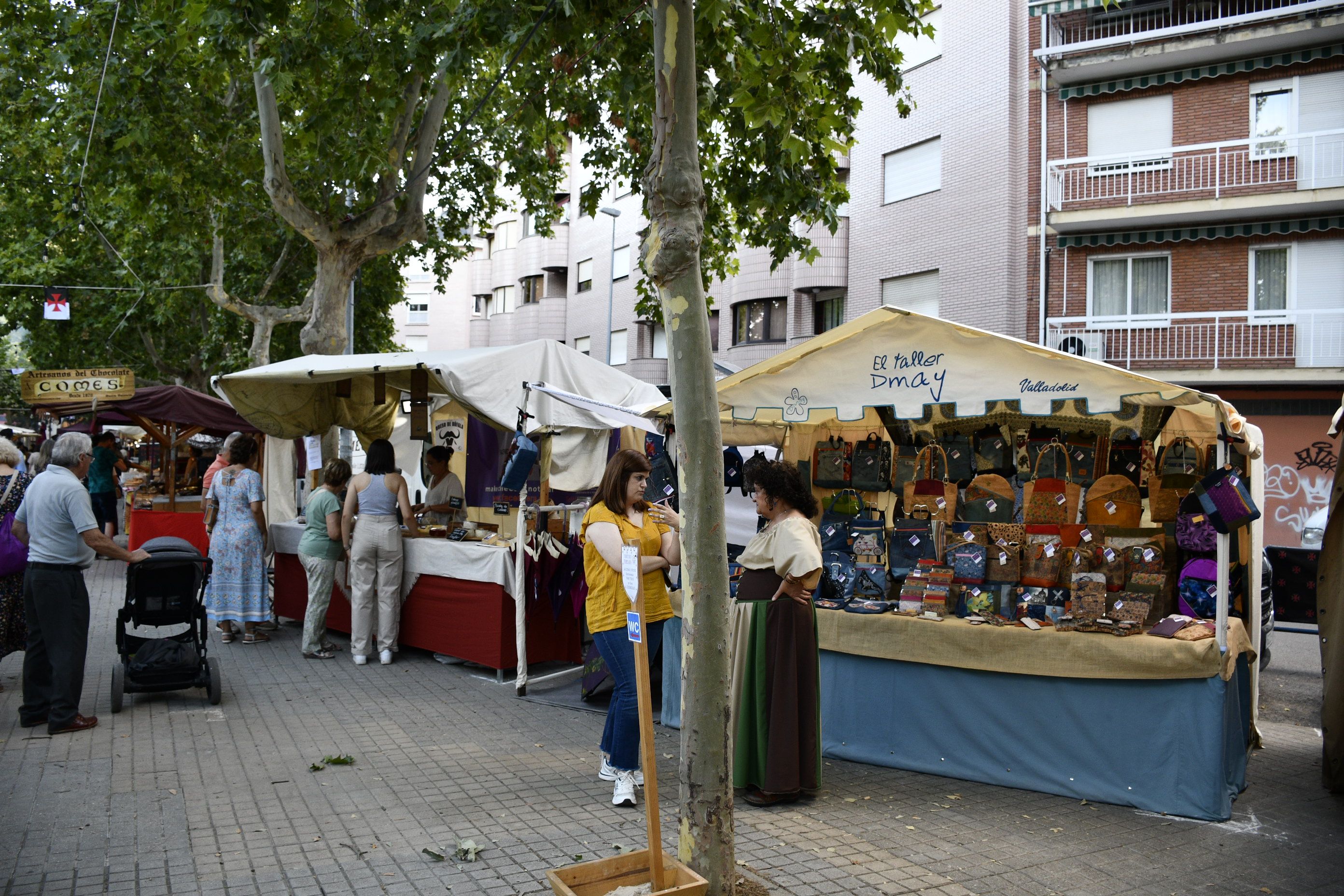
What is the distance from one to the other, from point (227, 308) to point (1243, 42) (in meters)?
19.7

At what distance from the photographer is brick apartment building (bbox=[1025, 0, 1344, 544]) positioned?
18547 mm

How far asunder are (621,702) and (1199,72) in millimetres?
19575

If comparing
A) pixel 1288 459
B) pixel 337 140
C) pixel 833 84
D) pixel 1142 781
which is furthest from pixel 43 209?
pixel 1288 459

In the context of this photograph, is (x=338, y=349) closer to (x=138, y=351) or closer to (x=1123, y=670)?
(x=1123, y=670)

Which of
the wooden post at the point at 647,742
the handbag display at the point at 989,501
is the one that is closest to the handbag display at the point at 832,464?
the handbag display at the point at 989,501

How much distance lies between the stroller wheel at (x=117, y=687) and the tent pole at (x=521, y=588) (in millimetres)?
2805

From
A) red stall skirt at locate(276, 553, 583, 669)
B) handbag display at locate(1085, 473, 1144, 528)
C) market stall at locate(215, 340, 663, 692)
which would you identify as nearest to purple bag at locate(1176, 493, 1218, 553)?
handbag display at locate(1085, 473, 1144, 528)

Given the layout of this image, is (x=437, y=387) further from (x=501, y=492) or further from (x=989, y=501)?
(x=989, y=501)

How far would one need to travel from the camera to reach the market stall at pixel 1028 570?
17.7 feet

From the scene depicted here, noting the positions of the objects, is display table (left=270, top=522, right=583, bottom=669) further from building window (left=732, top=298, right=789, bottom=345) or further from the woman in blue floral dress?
building window (left=732, top=298, right=789, bottom=345)

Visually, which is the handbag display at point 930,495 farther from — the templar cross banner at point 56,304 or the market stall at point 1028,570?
the templar cross banner at point 56,304

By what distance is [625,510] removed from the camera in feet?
17.3

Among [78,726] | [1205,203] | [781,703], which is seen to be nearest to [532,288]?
[1205,203]

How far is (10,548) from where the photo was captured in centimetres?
670
